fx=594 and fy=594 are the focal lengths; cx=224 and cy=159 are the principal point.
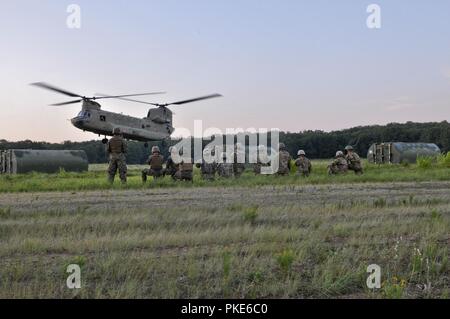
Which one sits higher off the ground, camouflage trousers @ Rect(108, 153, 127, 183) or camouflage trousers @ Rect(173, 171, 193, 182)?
camouflage trousers @ Rect(108, 153, 127, 183)

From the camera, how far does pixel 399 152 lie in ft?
185

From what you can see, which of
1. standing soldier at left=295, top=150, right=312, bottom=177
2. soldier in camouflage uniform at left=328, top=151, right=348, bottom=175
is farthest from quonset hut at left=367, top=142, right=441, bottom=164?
standing soldier at left=295, top=150, right=312, bottom=177

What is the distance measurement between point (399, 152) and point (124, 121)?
3091 cm

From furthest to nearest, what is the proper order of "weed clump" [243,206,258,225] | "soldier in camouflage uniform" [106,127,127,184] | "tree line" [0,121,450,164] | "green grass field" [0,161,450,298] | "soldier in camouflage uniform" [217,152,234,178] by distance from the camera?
"tree line" [0,121,450,164] → "soldier in camouflage uniform" [217,152,234,178] → "soldier in camouflage uniform" [106,127,127,184] → "weed clump" [243,206,258,225] → "green grass field" [0,161,450,298]

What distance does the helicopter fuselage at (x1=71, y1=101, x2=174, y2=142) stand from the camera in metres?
32.6

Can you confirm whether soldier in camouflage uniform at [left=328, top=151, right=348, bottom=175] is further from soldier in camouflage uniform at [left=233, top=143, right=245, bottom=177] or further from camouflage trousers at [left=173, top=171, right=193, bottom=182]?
camouflage trousers at [left=173, top=171, right=193, bottom=182]

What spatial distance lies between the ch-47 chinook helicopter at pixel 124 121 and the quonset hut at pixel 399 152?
25776 millimetres

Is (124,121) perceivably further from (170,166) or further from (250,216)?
(250,216)

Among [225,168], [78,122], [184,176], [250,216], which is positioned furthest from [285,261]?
[78,122]

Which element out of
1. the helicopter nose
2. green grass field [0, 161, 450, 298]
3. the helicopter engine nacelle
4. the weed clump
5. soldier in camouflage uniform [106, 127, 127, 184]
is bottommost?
green grass field [0, 161, 450, 298]

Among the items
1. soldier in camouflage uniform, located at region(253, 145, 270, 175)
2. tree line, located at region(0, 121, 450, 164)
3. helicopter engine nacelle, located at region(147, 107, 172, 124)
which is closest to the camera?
soldier in camouflage uniform, located at region(253, 145, 270, 175)

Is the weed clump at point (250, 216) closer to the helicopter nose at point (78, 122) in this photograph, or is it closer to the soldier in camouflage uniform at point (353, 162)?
the soldier in camouflage uniform at point (353, 162)

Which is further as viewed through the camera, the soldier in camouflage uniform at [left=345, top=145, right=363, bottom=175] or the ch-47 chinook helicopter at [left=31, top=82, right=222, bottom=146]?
the ch-47 chinook helicopter at [left=31, top=82, right=222, bottom=146]

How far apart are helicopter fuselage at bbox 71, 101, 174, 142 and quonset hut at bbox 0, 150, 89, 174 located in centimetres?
1285
